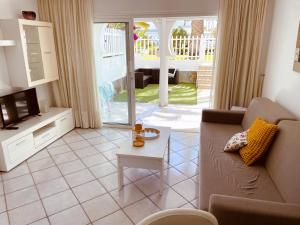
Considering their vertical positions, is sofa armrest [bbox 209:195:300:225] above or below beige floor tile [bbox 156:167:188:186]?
above

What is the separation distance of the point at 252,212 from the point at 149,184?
1400 mm

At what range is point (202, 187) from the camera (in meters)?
1.75

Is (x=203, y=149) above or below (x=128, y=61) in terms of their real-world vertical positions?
below

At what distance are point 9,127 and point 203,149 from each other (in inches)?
99.7

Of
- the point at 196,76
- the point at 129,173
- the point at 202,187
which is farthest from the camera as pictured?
the point at 196,76

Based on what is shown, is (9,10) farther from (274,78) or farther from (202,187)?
(274,78)

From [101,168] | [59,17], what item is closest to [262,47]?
[101,168]

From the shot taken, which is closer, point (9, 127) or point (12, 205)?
point (12, 205)

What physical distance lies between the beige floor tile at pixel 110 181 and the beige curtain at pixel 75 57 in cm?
171

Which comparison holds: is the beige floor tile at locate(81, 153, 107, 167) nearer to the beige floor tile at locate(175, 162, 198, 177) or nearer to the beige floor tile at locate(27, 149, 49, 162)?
the beige floor tile at locate(27, 149, 49, 162)

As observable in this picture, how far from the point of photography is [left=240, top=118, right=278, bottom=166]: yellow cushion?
1976mm

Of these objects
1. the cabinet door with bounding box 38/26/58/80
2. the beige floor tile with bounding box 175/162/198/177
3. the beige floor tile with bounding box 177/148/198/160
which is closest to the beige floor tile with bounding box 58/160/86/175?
the beige floor tile with bounding box 175/162/198/177

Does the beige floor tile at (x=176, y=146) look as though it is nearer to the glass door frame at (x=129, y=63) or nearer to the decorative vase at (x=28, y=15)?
the glass door frame at (x=129, y=63)

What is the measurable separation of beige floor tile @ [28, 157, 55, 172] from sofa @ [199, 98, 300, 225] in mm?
1981
